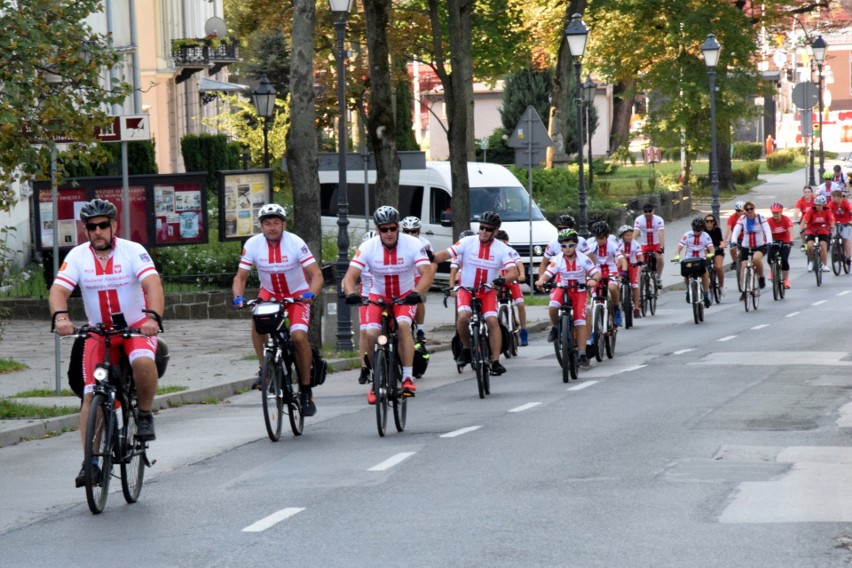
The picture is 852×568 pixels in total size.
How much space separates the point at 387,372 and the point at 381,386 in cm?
17

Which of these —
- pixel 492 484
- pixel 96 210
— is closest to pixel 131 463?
pixel 96 210

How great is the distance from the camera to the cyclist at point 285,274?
43.4 feet

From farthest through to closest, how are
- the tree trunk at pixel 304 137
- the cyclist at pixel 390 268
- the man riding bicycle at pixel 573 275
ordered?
the tree trunk at pixel 304 137 < the man riding bicycle at pixel 573 275 < the cyclist at pixel 390 268

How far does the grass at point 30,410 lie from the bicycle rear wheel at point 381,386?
11.5 feet

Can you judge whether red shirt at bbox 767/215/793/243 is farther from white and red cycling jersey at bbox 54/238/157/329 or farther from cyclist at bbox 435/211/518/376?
white and red cycling jersey at bbox 54/238/157/329

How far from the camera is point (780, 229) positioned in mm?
30234

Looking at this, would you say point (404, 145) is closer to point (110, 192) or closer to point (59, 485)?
point (110, 192)

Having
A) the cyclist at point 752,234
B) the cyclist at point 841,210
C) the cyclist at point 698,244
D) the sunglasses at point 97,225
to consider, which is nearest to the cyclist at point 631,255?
the cyclist at point 698,244

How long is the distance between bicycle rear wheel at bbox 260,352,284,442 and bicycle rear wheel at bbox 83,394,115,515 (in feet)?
9.45

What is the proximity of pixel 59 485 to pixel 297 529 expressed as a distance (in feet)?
9.53

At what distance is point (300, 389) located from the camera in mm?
13469

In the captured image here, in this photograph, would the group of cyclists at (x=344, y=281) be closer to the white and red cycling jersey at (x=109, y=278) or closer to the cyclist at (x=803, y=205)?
the white and red cycling jersey at (x=109, y=278)

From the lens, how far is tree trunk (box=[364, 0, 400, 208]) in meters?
24.4

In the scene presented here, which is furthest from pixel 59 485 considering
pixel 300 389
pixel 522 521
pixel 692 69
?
pixel 692 69
